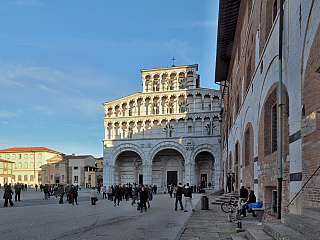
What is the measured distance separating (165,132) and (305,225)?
136 ft

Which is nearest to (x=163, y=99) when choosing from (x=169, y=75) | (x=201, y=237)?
(x=169, y=75)

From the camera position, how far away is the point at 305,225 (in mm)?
5375

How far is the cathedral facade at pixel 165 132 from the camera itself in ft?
149

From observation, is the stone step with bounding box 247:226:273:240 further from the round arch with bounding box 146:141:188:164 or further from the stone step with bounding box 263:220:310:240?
the round arch with bounding box 146:141:188:164

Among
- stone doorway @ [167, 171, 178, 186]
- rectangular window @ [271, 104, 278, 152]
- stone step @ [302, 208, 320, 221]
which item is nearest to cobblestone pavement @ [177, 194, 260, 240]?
rectangular window @ [271, 104, 278, 152]

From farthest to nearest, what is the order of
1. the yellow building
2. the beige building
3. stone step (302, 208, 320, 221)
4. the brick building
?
the yellow building → the beige building → the brick building → stone step (302, 208, 320, 221)

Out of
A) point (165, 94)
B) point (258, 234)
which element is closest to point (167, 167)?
point (165, 94)

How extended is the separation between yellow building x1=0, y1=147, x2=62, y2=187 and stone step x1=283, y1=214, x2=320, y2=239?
75.4 metres

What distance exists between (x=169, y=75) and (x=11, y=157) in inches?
2084

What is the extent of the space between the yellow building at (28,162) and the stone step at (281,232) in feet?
246

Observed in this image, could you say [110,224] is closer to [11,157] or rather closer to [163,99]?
[163,99]

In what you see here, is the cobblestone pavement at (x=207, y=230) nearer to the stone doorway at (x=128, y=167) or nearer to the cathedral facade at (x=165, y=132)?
the cathedral facade at (x=165, y=132)

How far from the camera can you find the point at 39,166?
7844 centimetres

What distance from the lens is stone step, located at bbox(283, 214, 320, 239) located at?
4959 mm
